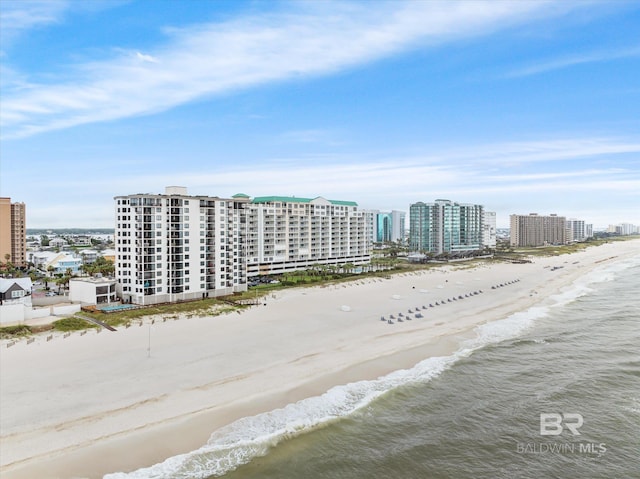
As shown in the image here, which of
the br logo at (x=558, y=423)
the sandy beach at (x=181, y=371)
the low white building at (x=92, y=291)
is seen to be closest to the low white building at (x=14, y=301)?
the low white building at (x=92, y=291)

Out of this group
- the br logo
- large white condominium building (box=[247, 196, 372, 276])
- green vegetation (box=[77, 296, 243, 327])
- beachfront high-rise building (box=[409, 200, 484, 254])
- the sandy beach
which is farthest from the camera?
beachfront high-rise building (box=[409, 200, 484, 254])

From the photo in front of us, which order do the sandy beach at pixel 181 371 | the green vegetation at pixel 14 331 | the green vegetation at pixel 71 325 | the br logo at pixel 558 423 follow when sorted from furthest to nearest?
the green vegetation at pixel 71 325 → the green vegetation at pixel 14 331 → the br logo at pixel 558 423 → the sandy beach at pixel 181 371

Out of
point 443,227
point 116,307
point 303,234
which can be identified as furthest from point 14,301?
point 443,227

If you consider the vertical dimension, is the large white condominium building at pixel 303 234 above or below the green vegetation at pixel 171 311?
above

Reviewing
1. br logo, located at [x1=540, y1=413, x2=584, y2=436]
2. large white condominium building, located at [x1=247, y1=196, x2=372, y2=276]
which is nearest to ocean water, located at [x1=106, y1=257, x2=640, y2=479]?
br logo, located at [x1=540, y1=413, x2=584, y2=436]

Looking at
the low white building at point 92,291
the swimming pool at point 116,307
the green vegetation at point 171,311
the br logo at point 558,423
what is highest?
the low white building at point 92,291

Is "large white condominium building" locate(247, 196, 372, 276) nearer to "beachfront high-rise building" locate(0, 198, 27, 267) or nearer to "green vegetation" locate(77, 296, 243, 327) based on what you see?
"green vegetation" locate(77, 296, 243, 327)

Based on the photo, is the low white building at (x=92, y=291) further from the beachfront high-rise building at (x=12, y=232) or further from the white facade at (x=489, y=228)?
the white facade at (x=489, y=228)
